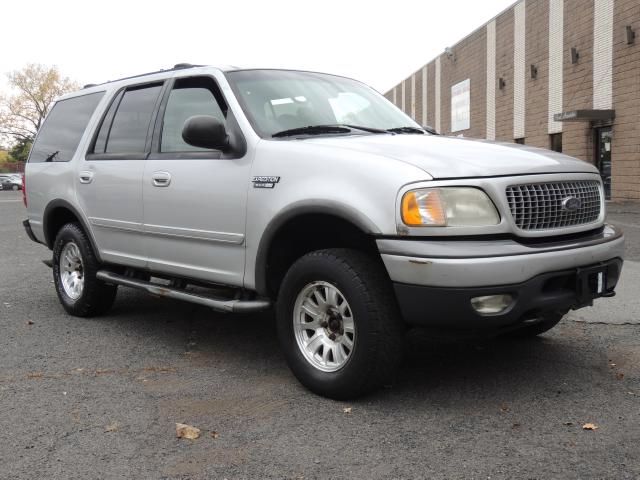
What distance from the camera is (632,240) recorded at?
36.9 ft

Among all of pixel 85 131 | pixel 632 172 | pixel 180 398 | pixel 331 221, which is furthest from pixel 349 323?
pixel 632 172

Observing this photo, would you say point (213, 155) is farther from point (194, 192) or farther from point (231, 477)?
point (231, 477)

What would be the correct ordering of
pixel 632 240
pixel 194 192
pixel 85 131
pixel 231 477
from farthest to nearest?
pixel 632 240 → pixel 85 131 → pixel 194 192 → pixel 231 477

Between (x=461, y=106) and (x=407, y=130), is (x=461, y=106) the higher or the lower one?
the higher one

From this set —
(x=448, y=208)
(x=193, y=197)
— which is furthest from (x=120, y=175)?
(x=448, y=208)

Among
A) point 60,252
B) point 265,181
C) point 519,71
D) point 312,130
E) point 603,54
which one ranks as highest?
point 519,71

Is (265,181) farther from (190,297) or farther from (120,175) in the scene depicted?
(120,175)

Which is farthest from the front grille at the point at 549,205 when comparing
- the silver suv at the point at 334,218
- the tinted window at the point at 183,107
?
the tinted window at the point at 183,107

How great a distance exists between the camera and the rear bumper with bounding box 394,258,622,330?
3.41 m

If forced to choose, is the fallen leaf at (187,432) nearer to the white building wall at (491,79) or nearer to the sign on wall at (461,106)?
the white building wall at (491,79)

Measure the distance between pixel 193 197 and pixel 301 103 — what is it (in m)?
0.97

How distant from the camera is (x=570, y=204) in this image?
3.82 metres

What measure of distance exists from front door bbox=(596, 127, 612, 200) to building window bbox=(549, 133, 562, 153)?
2.31m

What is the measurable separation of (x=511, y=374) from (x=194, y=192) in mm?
2359
